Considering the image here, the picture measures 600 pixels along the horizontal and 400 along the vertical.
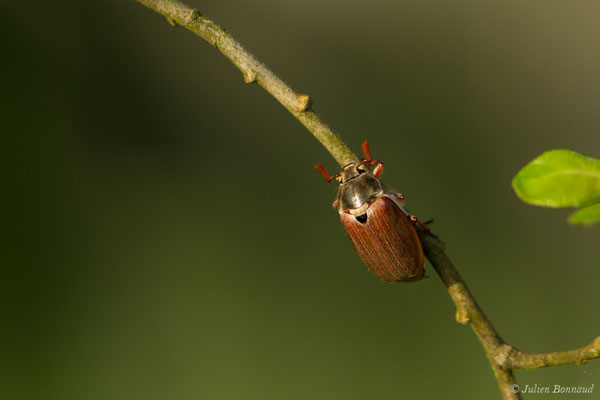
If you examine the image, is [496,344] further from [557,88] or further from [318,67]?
[557,88]

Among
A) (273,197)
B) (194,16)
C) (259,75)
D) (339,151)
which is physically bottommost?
(339,151)

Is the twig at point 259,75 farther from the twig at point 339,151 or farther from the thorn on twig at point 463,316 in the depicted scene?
the thorn on twig at point 463,316

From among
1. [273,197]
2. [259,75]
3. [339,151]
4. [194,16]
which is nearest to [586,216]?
[339,151]

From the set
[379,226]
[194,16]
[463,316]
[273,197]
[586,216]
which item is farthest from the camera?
[273,197]

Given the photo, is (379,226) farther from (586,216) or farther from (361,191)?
(586,216)

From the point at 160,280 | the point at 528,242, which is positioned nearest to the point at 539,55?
the point at 528,242

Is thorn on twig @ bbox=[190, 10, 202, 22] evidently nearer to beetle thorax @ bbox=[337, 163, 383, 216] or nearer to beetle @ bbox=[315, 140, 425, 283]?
beetle @ bbox=[315, 140, 425, 283]

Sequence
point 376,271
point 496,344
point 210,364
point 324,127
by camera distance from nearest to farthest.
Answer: point 496,344
point 324,127
point 376,271
point 210,364
